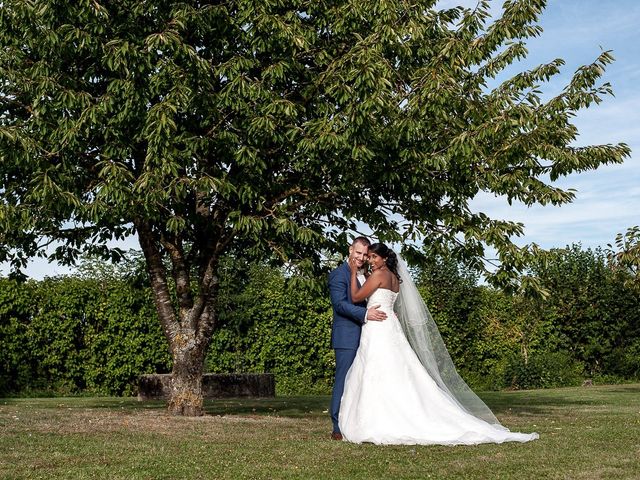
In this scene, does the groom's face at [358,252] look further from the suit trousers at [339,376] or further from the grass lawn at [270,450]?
the grass lawn at [270,450]

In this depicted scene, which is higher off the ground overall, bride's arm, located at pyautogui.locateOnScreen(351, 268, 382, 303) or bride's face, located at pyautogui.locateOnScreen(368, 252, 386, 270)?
bride's face, located at pyautogui.locateOnScreen(368, 252, 386, 270)

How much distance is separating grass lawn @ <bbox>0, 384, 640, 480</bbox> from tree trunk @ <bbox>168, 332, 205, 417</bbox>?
1.70 feet

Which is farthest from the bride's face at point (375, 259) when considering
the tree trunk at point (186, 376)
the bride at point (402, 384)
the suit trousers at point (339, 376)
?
the tree trunk at point (186, 376)

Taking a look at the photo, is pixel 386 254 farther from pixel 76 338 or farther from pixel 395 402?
pixel 76 338

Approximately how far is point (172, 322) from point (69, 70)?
493 cm

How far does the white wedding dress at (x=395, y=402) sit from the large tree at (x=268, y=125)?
2.60 m

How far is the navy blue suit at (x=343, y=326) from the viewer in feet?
38.5

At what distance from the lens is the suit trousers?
11.7 meters

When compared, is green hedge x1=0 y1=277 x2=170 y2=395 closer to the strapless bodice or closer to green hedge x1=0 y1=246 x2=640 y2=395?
green hedge x1=0 y1=246 x2=640 y2=395

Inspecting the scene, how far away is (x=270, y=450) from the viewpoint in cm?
1052

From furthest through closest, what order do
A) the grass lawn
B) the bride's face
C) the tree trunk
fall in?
the tree trunk < the bride's face < the grass lawn

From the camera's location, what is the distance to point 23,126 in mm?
14211

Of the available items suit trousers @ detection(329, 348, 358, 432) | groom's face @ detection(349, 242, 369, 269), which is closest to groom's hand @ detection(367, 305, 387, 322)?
suit trousers @ detection(329, 348, 358, 432)

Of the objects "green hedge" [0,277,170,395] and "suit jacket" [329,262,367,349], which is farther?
"green hedge" [0,277,170,395]
